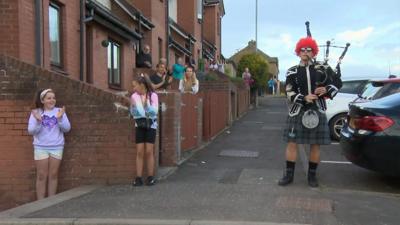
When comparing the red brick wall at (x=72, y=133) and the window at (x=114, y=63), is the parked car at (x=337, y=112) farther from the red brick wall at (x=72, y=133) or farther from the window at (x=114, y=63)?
the red brick wall at (x=72, y=133)

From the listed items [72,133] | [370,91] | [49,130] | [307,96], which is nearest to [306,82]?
[307,96]

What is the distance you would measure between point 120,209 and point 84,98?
2171 mm

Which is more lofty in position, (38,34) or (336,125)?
(38,34)

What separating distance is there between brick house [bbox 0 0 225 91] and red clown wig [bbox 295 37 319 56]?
4.54 m

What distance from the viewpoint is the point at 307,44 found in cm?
747

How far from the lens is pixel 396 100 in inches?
307

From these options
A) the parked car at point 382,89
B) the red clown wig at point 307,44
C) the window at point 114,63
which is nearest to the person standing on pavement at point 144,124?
the red clown wig at point 307,44

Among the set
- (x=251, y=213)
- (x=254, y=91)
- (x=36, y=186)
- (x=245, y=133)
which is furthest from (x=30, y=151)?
(x=254, y=91)

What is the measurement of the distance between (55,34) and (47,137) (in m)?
4.25

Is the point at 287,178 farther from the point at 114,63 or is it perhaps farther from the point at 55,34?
the point at 114,63

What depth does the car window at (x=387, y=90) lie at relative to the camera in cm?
1023

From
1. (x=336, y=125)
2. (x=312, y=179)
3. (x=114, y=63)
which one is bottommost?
(x=312, y=179)

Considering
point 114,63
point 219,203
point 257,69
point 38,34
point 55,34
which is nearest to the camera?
point 219,203

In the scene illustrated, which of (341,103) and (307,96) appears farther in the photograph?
(341,103)
